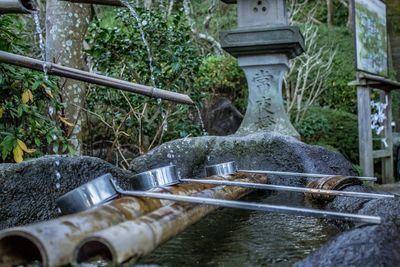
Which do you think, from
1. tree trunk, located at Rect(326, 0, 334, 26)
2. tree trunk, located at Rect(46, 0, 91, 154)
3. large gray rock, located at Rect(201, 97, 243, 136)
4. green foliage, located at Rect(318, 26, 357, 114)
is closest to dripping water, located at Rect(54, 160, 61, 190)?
tree trunk, located at Rect(46, 0, 91, 154)

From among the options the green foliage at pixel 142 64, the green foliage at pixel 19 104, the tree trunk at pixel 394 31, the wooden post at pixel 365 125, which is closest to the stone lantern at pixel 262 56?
the green foliage at pixel 142 64

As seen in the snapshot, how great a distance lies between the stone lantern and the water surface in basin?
9.40 ft

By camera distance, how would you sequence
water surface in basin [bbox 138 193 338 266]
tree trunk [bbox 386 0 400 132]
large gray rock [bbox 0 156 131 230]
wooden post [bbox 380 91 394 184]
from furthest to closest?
tree trunk [bbox 386 0 400 132] < wooden post [bbox 380 91 394 184] < large gray rock [bbox 0 156 131 230] < water surface in basin [bbox 138 193 338 266]

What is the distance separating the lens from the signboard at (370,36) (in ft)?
22.0

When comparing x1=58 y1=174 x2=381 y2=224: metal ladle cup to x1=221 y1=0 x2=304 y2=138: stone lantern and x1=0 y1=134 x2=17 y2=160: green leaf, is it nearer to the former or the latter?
x1=0 y1=134 x2=17 y2=160: green leaf

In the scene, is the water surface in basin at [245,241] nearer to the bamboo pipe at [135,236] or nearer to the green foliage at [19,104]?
the bamboo pipe at [135,236]

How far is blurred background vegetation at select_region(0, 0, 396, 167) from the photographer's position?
372 cm

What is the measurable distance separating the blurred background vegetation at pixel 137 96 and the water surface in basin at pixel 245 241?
159 cm

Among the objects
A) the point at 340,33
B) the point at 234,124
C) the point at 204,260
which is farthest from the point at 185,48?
the point at 340,33

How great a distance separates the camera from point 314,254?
1449 mm

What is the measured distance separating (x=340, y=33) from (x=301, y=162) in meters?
9.68

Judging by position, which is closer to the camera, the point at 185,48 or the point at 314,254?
the point at 314,254

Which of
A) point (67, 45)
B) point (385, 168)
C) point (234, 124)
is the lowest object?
point (385, 168)

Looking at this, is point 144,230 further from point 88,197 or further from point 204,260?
point 204,260
